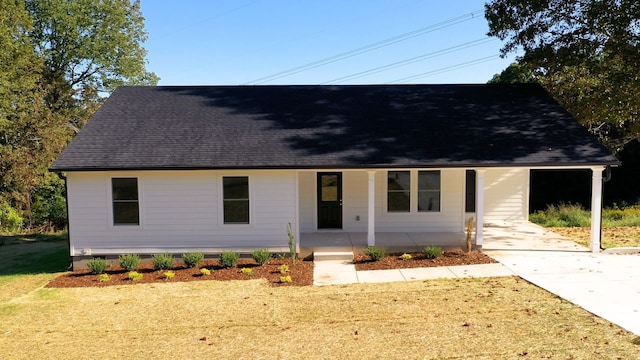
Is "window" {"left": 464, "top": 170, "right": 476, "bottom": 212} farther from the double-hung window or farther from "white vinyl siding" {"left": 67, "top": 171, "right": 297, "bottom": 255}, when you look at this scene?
"white vinyl siding" {"left": 67, "top": 171, "right": 297, "bottom": 255}

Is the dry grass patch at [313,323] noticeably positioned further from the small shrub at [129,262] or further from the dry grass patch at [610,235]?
the dry grass patch at [610,235]

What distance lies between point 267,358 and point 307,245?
21.3 ft

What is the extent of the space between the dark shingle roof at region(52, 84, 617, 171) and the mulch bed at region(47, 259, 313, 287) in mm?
2587

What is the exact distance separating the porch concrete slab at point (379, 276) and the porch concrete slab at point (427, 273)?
16cm

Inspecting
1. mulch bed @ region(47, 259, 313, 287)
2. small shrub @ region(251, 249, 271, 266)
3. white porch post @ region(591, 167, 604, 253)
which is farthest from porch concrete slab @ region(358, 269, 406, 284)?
white porch post @ region(591, 167, 604, 253)

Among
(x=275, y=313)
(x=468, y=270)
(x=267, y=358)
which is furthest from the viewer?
(x=468, y=270)

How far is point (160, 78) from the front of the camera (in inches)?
1489

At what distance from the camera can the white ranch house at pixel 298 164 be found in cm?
1182

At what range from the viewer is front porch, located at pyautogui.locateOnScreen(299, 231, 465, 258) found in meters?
12.4

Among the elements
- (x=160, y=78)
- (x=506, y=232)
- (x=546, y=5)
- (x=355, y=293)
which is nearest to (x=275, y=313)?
(x=355, y=293)

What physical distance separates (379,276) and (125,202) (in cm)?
703

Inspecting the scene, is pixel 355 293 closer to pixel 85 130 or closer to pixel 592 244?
pixel 592 244

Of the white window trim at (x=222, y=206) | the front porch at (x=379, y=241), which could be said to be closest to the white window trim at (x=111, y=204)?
the white window trim at (x=222, y=206)

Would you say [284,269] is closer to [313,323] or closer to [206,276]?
[206,276]
